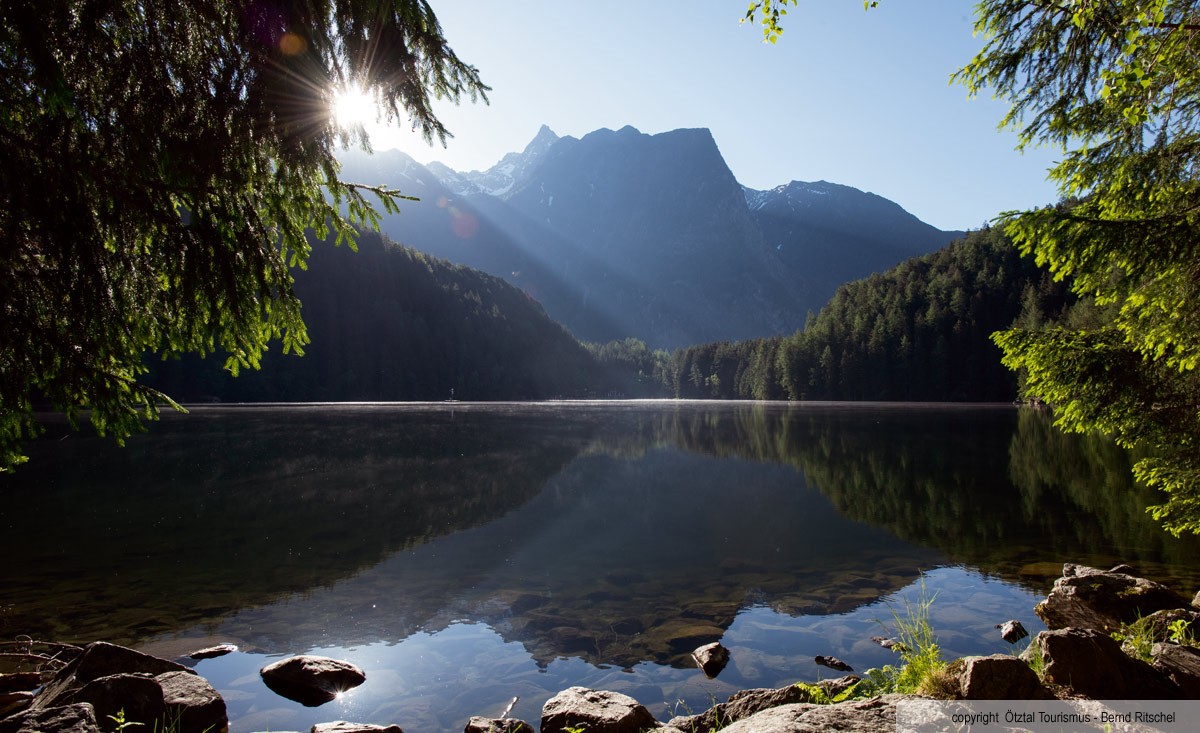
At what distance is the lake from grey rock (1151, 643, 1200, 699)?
407 centimetres

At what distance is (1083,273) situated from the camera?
791 cm

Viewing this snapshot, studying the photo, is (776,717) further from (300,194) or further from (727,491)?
(727,491)

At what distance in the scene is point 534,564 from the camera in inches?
563

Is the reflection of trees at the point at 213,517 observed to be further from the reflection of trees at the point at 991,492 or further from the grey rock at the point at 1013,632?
the reflection of trees at the point at 991,492

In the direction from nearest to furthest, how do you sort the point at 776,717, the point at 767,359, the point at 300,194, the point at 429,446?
the point at 776,717, the point at 300,194, the point at 429,446, the point at 767,359

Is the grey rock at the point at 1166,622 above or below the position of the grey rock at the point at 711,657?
above

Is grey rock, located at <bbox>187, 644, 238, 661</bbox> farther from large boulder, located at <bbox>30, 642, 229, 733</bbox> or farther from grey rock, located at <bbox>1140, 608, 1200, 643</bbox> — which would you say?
grey rock, located at <bbox>1140, 608, 1200, 643</bbox>

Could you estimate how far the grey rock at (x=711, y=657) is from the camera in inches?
340

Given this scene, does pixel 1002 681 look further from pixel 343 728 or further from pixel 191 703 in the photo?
pixel 191 703

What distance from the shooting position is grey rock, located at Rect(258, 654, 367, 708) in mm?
7770

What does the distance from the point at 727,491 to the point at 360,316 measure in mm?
180594

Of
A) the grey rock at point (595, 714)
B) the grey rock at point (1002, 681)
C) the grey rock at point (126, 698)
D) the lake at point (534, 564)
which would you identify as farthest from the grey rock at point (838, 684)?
the grey rock at point (126, 698)

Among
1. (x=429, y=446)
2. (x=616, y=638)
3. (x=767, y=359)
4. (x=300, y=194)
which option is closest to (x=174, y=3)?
(x=300, y=194)

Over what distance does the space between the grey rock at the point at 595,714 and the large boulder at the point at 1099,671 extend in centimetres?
379
